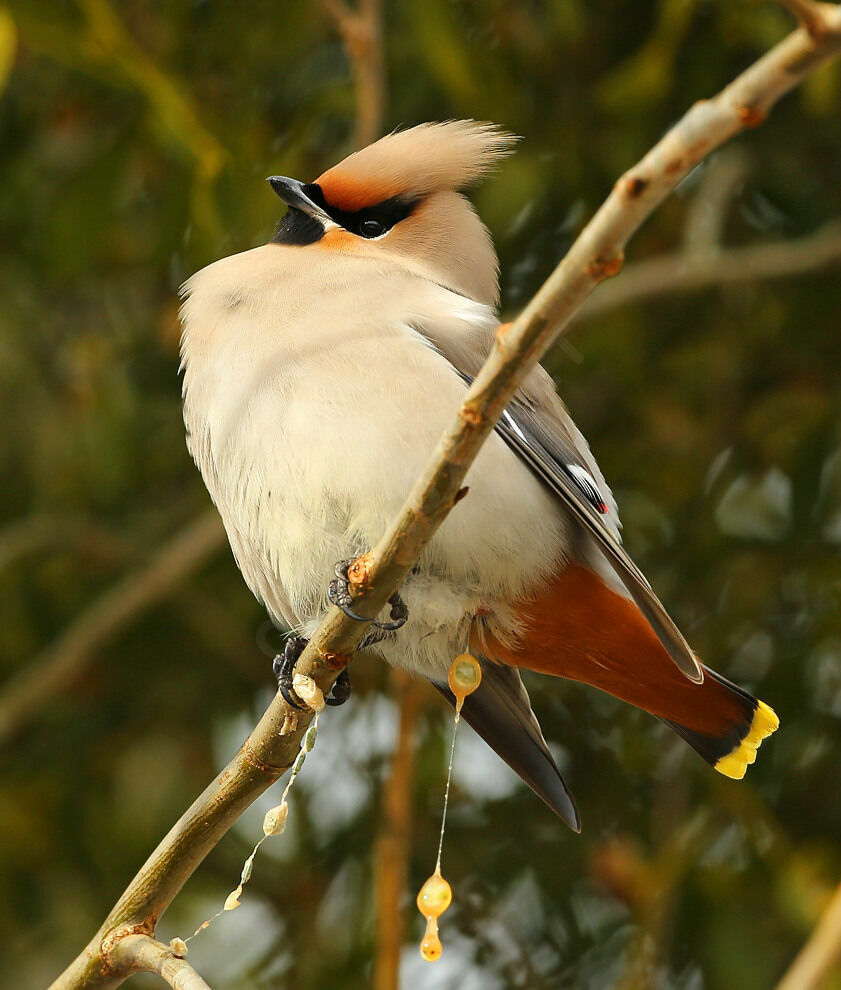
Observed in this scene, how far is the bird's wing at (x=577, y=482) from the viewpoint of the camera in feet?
6.53

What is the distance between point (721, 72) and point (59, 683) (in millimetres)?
1909

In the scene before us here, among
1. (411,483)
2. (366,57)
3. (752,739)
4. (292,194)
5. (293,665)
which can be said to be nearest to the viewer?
(411,483)

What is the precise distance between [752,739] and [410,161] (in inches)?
44.6

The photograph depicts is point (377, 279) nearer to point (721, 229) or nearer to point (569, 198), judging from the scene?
point (569, 198)

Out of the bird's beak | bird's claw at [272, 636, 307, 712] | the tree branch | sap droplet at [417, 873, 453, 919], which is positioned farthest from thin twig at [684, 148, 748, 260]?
the tree branch

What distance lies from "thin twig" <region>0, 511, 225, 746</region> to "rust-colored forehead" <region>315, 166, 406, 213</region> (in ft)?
2.85

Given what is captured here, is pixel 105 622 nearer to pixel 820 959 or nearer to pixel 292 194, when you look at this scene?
pixel 292 194

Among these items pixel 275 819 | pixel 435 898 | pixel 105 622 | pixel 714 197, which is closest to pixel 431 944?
pixel 435 898

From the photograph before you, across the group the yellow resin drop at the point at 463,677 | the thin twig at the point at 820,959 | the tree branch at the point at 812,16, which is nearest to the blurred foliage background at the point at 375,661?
the yellow resin drop at the point at 463,677

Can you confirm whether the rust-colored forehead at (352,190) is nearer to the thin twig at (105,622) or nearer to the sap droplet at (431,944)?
the thin twig at (105,622)

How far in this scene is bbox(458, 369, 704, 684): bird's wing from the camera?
1.99 m

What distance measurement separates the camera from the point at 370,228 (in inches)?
102

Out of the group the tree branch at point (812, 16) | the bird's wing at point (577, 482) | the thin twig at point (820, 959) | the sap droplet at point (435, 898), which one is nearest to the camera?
the tree branch at point (812, 16)

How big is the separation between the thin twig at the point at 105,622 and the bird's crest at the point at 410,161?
2.91ft
